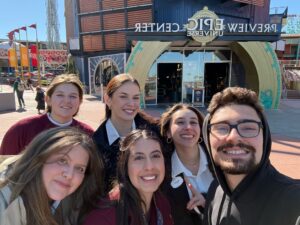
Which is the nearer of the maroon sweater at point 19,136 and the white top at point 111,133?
the white top at point 111,133

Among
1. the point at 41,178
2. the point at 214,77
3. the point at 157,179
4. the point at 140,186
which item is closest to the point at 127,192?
the point at 140,186

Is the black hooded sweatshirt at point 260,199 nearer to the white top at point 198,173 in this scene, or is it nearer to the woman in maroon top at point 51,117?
the white top at point 198,173

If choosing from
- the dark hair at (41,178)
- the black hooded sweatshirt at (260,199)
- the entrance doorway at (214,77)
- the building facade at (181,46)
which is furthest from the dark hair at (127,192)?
the entrance doorway at (214,77)

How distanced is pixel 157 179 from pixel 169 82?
14.9 m

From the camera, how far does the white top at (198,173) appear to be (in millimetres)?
2422

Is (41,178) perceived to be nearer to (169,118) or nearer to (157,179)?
(157,179)

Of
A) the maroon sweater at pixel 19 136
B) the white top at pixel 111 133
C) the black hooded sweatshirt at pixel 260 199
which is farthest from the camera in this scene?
the maroon sweater at pixel 19 136

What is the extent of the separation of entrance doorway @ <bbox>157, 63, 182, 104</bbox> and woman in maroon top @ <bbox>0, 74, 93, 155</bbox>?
13.4 meters

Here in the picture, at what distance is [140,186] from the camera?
79.4 inches

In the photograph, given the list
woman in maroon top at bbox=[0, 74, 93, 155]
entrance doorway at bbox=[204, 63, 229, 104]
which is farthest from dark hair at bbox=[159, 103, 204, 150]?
entrance doorway at bbox=[204, 63, 229, 104]

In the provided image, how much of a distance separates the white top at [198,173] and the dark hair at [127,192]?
1.37 ft

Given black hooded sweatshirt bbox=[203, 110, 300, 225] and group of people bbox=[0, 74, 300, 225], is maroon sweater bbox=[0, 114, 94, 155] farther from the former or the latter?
black hooded sweatshirt bbox=[203, 110, 300, 225]

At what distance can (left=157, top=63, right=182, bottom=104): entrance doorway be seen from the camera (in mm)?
16344

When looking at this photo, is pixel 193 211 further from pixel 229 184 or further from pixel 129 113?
pixel 129 113
